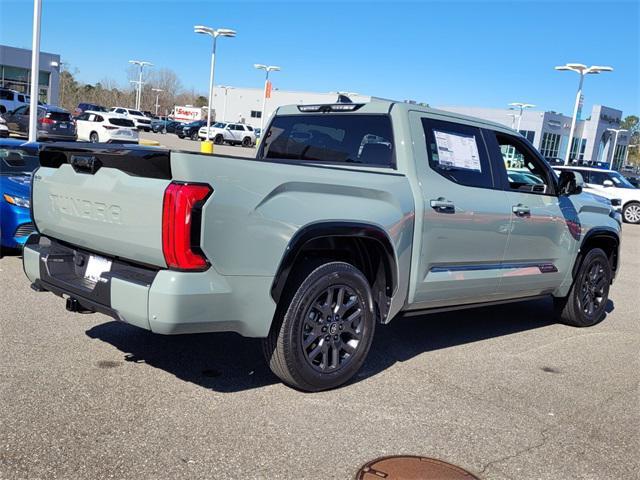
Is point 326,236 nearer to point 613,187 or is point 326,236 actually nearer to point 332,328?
point 332,328

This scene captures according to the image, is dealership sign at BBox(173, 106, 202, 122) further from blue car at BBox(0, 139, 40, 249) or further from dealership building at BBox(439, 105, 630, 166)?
blue car at BBox(0, 139, 40, 249)

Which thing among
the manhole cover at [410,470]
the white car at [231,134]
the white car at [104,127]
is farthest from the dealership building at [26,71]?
the manhole cover at [410,470]

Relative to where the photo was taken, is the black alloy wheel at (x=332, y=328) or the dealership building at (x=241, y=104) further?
the dealership building at (x=241, y=104)

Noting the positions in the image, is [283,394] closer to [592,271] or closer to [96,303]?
[96,303]

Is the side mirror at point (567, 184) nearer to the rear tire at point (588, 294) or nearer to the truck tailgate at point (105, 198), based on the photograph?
the rear tire at point (588, 294)

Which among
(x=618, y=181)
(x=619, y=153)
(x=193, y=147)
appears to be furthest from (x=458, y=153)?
(x=619, y=153)

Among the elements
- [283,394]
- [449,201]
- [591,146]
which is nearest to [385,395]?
[283,394]

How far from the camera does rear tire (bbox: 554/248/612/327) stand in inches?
261

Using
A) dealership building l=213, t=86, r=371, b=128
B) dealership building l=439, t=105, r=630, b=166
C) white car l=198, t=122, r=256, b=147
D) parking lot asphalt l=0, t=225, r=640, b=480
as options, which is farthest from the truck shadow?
dealership building l=213, t=86, r=371, b=128

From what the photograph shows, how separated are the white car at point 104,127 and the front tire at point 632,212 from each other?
2288 cm

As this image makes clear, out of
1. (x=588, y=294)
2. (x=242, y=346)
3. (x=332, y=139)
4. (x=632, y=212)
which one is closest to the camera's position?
(x=242, y=346)

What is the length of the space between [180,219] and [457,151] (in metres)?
2.61

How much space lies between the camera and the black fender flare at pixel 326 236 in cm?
→ 382

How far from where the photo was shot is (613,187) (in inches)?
829
